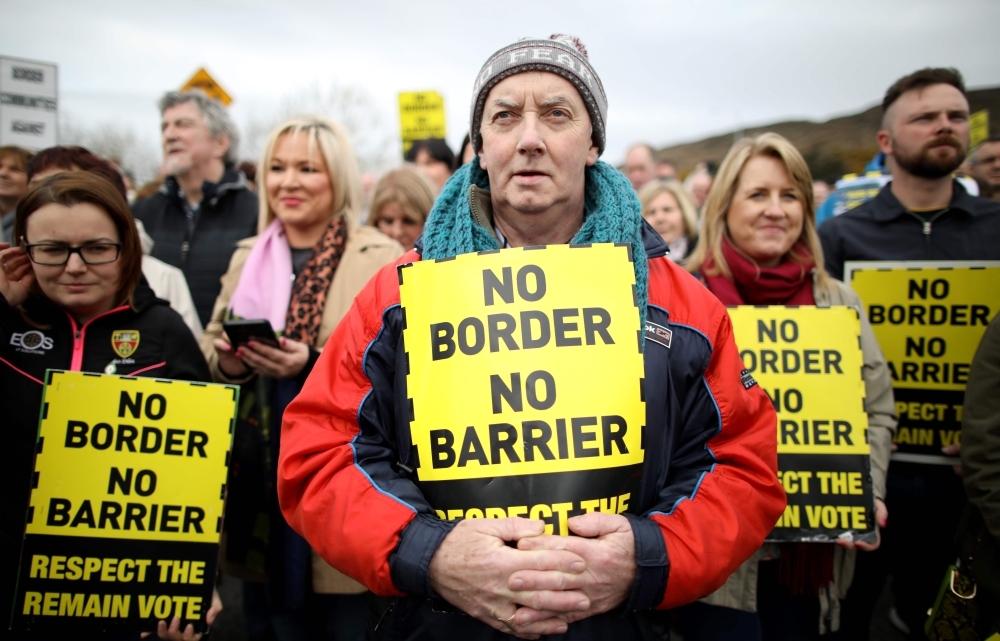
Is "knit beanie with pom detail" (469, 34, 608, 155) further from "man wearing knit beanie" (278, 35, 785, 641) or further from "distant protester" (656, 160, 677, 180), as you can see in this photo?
"distant protester" (656, 160, 677, 180)

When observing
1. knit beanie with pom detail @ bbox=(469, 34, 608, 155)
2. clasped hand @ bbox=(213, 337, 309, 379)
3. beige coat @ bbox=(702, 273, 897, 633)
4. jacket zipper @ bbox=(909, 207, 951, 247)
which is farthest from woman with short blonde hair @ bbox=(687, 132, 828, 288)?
clasped hand @ bbox=(213, 337, 309, 379)

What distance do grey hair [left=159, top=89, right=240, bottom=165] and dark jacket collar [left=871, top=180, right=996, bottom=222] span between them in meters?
4.01

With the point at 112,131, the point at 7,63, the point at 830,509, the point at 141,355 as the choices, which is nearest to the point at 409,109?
the point at 7,63

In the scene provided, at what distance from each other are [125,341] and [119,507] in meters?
0.62

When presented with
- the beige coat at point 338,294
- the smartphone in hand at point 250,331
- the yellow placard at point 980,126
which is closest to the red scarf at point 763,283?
the beige coat at point 338,294

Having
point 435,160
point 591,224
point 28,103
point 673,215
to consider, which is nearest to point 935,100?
point 673,215

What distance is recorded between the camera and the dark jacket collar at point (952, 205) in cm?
323

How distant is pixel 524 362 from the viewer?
147 cm

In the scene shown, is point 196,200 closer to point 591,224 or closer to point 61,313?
point 61,313

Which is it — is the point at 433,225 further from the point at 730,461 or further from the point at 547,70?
the point at 730,461

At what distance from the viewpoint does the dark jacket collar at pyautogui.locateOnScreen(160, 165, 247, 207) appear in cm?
393

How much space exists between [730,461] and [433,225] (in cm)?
103

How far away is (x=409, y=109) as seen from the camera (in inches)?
355

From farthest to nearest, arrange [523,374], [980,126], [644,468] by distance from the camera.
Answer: [980,126]
[644,468]
[523,374]
